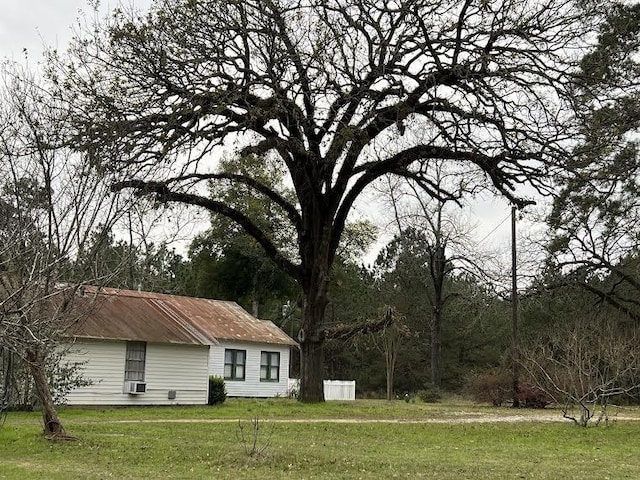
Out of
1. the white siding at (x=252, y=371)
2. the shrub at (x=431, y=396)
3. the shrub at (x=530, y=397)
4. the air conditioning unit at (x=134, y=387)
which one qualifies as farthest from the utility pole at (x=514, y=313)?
the air conditioning unit at (x=134, y=387)

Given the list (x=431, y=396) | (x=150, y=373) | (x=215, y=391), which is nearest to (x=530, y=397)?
(x=431, y=396)

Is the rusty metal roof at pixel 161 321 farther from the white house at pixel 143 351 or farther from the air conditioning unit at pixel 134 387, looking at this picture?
the air conditioning unit at pixel 134 387

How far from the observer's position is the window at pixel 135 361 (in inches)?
1066

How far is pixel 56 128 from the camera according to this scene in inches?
612

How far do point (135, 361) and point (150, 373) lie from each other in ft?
2.30

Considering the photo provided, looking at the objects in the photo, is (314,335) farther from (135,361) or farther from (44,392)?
(44,392)

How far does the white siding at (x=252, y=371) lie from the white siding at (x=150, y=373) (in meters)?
6.86

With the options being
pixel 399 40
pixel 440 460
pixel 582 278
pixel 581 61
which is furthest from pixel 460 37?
pixel 582 278

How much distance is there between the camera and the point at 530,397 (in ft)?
106

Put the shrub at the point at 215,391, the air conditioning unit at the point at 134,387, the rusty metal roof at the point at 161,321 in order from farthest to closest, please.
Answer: the shrub at the point at 215,391 → the air conditioning unit at the point at 134,387 → the rusty metal roof at the point at 161,321

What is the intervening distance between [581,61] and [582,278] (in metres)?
17.3

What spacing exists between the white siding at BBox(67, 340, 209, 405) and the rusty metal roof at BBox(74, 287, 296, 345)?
442mm

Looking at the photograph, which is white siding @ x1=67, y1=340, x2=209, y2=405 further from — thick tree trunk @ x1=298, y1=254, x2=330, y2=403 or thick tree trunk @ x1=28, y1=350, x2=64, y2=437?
thick tree trunk @ x1=28, y1=350, x2=64, y2=437

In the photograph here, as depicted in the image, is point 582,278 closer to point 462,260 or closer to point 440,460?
point 462,260
